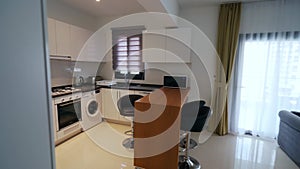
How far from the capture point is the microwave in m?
3.38

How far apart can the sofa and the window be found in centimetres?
283

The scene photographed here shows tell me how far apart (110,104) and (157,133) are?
202 centimetres

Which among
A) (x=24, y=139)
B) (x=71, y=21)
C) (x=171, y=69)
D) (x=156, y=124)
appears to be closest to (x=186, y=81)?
(x=171, y=69)

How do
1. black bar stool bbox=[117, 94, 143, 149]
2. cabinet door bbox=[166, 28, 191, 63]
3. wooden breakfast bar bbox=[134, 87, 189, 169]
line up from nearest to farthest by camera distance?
wooden breakfast bar bbox=[134, 87, 189, 169] < black bar stool bbox=[117, 94, 143, 149] < cabinet door bbox=[166, 28, 191, 63]

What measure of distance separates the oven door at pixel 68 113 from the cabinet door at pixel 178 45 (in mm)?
2051

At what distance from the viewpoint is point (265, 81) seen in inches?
123

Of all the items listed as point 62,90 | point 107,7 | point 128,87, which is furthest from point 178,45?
point 62,90

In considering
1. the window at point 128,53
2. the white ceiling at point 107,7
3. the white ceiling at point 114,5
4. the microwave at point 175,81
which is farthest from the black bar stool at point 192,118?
the white ceiling at point 107,7

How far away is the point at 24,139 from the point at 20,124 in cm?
7

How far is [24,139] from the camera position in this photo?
2.11 feet

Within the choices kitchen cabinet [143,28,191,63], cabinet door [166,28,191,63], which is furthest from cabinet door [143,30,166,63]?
cabinet door [166,28,191,63]

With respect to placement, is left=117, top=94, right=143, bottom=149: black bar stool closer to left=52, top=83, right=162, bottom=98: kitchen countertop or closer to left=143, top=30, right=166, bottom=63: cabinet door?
left=52, top=83, right=162, bottom=98: kitchen countertop

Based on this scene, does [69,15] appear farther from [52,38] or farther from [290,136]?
[290,136]

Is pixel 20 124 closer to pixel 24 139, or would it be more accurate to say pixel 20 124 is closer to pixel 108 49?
pixel 24 139
